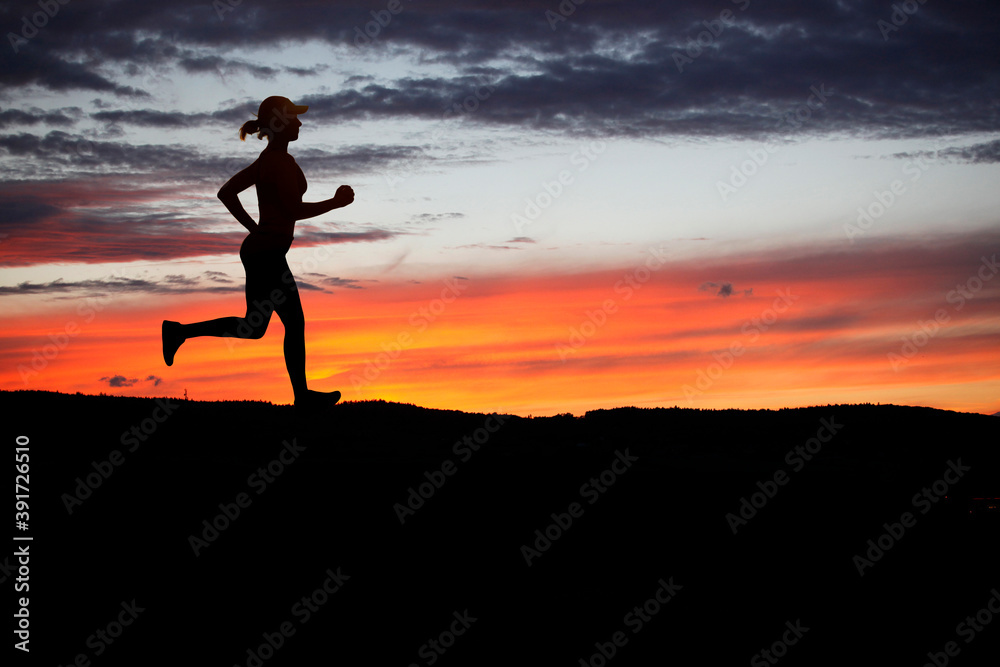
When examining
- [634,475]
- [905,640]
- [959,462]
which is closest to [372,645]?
[634,475]

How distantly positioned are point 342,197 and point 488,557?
10.9 ft

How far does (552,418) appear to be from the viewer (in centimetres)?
1170

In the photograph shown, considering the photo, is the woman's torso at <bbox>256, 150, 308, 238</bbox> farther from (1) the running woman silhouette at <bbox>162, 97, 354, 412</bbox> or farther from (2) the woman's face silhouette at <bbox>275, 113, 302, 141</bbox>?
(2) the woman's face silhouette at <bbox>275, 113, 302, 141</bbox>

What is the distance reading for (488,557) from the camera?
6270 mm

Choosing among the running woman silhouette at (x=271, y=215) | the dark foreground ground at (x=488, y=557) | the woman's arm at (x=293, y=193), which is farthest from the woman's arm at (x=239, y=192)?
the dark foreground ground at (x=488, y=557)

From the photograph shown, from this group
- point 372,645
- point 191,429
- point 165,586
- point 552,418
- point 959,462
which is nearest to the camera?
point 372,645

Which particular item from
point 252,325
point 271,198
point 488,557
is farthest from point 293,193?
point 488,557

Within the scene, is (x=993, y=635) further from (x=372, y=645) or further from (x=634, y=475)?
(x=372, y=645)

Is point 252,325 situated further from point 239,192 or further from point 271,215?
point 239,192

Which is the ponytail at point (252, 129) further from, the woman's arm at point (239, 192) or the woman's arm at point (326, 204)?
the woman's arm at point (326, 204)

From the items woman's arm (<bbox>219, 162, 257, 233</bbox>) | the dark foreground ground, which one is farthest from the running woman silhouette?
the dark foreground ground

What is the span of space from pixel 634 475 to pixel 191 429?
16.5ft

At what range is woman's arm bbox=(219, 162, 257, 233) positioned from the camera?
7.14 m

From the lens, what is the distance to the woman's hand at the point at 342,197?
7230 mm
